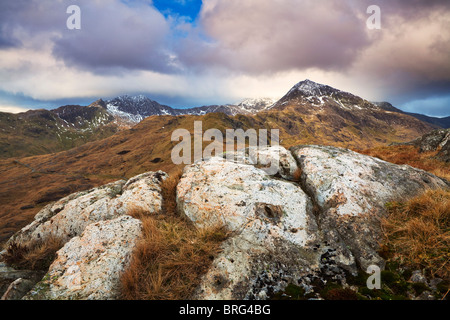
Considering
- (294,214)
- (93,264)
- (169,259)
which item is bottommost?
(93,264)

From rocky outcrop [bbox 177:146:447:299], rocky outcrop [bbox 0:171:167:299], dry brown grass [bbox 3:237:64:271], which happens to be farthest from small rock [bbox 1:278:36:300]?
rocky outcrop [bbox 177:146:447:299]

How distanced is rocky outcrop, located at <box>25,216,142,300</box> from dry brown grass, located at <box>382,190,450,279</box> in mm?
7060

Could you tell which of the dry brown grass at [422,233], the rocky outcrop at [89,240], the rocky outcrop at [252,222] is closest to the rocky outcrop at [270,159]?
the rocky outcrop at [252,222]

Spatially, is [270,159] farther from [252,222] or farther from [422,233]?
[422,233]

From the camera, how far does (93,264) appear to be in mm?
5012

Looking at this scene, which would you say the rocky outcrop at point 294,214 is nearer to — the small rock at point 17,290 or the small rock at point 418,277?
the small rock at point 418,277

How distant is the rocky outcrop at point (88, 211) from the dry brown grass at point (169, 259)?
1.11 metres

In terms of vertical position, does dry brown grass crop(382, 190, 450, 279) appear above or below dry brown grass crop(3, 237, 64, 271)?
above

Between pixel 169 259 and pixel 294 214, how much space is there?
407 centimetres

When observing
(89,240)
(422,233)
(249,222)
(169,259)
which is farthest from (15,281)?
(422,233)

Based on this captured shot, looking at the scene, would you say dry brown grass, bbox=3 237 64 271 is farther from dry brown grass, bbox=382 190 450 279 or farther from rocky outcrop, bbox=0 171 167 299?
dry brown grass, bbox=382 190 450 279

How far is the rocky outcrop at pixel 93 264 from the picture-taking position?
4.44 meters

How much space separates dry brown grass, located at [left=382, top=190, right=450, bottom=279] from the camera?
443 centimetres

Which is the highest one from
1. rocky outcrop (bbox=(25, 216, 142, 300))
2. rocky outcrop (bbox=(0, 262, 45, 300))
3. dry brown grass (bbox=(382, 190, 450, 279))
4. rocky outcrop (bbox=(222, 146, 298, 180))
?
rocky outcrop (bbox=(222, 146, 298, 180))
